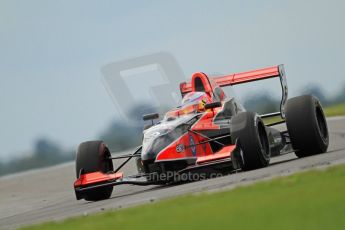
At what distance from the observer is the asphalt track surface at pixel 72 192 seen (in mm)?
12773

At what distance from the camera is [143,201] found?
41.2 ft

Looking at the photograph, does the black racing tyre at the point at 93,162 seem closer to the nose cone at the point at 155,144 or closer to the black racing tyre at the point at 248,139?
the nose cone at the point at 155,144

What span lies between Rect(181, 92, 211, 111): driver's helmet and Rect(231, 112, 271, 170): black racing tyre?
1.73 meters

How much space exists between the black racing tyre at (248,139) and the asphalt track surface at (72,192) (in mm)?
281

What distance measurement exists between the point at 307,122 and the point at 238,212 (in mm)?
8248

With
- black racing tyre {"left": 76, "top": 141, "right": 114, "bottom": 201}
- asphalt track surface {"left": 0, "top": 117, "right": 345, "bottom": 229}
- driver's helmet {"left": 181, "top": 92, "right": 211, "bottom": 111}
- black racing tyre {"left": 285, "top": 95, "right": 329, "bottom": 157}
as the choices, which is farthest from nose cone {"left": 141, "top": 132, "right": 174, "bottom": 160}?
black racing tyre {"left": 285, "top": 95, "right": 329, "bottom": 157}

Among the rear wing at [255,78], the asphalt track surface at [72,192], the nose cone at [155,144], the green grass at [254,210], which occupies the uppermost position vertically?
the green grass at [254,210]

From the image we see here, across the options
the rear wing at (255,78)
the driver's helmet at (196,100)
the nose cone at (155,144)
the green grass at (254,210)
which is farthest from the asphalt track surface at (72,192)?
the driver's helmet at (196,100)

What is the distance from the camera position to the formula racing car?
1482cm

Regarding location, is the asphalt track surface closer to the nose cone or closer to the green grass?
the nose cone

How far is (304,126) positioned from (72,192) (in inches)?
232

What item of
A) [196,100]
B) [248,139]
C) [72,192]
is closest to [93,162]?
[196,100]

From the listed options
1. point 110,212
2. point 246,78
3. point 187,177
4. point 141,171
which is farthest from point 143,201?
point 246,78

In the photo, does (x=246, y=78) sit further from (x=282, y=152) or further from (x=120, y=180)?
(x=120, y=180)
